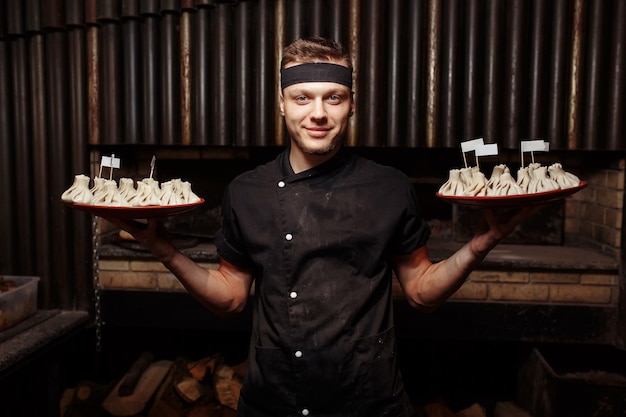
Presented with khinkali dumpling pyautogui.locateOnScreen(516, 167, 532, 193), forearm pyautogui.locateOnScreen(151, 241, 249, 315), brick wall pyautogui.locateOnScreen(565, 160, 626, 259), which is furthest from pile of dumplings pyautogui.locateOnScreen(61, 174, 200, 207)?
brick wall pyautogui.locateOnScreen(565, 160, 626, 259)

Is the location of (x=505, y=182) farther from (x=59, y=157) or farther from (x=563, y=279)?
(x=59, y=157)

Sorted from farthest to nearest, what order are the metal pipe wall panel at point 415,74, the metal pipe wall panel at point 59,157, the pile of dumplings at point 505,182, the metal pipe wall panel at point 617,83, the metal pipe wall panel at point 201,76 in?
the metal pipe wall panel at point 59,157 < the metal pipe wall panel at point 201,76 < the metal pipe wall panel at point 415,74 < the metal pipe wall panel at point 617,83 < the pile of dumplings at point 505,182

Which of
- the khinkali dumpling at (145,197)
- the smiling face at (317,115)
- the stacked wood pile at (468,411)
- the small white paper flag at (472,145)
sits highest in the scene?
the smiling face at (317,115)

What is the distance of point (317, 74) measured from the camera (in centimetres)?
171

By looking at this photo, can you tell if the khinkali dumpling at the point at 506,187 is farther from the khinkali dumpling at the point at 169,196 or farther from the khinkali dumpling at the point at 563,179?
the khinkali dumpling at the point at 169,196

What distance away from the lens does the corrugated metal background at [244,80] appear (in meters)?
2.95

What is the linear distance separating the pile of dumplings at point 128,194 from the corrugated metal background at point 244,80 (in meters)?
1.44

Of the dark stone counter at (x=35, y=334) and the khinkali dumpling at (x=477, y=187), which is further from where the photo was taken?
the dark stone counter at (x=35, y=334)

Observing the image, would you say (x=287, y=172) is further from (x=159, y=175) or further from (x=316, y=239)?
(x=159, y=175)

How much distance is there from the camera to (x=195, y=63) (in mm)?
3129

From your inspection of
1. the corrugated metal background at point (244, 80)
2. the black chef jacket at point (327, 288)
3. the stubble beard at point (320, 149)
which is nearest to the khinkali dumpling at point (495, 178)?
the black chef jacket at point (327, 288)

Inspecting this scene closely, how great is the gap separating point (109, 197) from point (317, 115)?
0.63m

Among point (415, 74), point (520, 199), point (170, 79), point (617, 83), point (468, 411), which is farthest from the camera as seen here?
point (468, 411)

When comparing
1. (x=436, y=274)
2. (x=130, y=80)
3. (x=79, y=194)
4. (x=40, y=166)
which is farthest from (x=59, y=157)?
(x=436, y=274)
